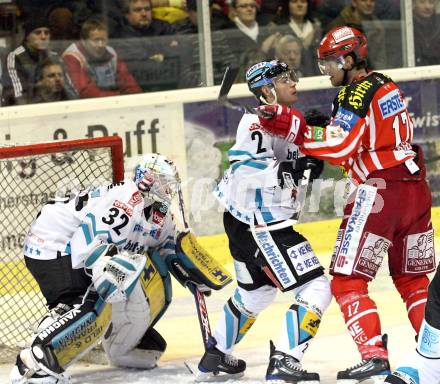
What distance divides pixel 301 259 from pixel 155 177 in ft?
2.16

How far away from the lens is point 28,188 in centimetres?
666

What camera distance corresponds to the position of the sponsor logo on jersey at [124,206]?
503 centimetres

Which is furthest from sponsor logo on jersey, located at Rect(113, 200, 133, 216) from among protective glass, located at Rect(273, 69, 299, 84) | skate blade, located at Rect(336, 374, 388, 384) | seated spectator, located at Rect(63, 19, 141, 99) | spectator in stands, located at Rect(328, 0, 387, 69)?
spectator in stands, located at Rect(328, 0, 387, 69)

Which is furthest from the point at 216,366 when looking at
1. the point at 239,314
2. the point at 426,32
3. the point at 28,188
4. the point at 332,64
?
the point at 426,32

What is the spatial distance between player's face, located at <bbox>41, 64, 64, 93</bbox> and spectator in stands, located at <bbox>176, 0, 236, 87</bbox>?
0.76 metres

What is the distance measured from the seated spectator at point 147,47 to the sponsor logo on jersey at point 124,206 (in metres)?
2.74

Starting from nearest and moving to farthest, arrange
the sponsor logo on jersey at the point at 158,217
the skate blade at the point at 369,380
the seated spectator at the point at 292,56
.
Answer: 1. the skate blade at the point at 369,380
2. the sponsor logo on jersey at the point at 158,217
3. the seated spectator at the point at 292,56

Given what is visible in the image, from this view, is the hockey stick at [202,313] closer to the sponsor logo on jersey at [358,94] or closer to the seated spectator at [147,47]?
the sponsor logo on jersey at [358,94]

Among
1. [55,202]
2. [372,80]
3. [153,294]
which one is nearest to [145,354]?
[153,294]

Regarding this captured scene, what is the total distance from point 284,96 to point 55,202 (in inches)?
39.6

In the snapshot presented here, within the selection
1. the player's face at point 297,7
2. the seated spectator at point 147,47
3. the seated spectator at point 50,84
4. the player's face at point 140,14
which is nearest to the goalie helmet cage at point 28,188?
the seated spectator at point 50,84

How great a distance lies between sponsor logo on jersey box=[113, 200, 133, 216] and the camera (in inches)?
198

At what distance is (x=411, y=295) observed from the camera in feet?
16.6

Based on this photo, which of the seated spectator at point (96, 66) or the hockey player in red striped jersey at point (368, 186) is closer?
the hockey player in red striped jersey at point (368, 186)
